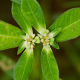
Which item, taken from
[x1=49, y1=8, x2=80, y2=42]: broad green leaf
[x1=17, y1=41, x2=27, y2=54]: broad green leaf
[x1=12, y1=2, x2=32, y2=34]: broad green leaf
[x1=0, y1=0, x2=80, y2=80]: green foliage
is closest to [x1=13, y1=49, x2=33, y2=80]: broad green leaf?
[x1=0, y1=0, x2=80, y2=80]: green foliage

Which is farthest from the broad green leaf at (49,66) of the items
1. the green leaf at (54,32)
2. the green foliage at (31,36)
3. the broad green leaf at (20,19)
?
the broad green leaf at (20,19)

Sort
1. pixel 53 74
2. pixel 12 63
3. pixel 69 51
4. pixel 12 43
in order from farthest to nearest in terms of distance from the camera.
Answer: pixel 69 51
pixel 12 63
pixel 12 43
pixel 53 74

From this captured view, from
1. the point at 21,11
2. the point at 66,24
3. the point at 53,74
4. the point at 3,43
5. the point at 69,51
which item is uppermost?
the point at 69,51

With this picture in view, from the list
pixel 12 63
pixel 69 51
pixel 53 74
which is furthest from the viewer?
pixel 69 51

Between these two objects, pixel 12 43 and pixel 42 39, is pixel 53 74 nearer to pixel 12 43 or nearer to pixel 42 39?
pixel 42 39

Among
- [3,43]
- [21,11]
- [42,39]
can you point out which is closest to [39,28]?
[42,39]
